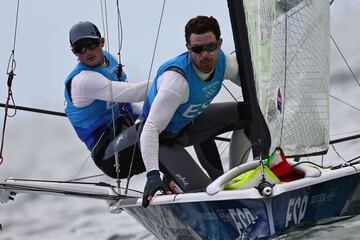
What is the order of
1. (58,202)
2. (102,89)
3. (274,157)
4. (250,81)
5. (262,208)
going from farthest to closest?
(58,202) → (102,89) → (250,81) → (274,157) → (262,208)

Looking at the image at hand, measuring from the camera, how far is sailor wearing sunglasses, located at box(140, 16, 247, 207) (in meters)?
4.03

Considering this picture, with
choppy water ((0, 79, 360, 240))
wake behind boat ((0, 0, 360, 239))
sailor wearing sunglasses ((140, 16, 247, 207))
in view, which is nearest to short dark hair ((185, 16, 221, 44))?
sailor wearing sunglasses ((140, 16, 247, 207))

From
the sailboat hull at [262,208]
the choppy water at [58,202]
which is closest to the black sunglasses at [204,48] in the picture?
the sailboat hull at [262,208]

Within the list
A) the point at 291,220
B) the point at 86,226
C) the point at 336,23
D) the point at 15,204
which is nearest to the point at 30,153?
the point at 15,204

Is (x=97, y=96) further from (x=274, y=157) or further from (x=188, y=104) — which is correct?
(x=274, y=157)

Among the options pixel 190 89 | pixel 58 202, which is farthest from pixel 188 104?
pixel 58 202

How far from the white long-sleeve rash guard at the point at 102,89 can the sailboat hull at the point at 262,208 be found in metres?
0.69

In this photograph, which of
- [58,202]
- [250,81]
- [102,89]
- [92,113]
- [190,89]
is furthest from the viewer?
[58,202]

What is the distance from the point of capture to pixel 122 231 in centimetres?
584

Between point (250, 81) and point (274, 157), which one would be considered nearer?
point (274, 157)

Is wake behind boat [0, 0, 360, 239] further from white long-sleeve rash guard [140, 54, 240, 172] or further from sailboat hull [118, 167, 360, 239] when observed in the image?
white long-sleeve rash guard [140, 54, 240, 172]

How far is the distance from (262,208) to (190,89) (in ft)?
2.76

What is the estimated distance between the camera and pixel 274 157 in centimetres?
380

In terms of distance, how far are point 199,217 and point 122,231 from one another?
207 centimetres
